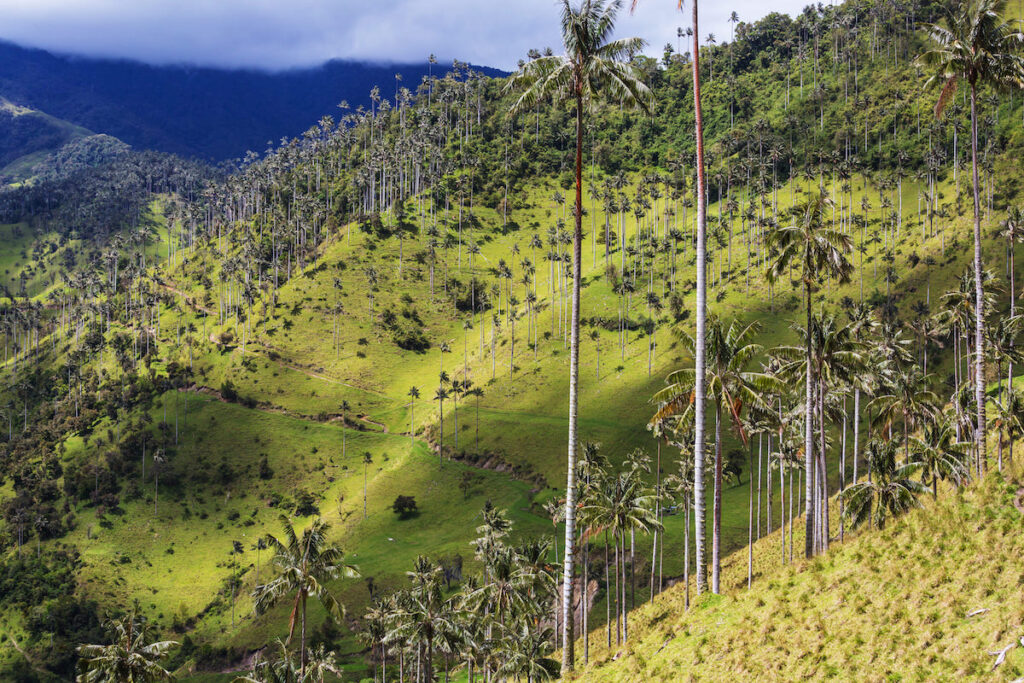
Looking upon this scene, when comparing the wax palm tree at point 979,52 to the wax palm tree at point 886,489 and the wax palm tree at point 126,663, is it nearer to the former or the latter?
the wax palm tree at point 886,489

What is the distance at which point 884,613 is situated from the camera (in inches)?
866

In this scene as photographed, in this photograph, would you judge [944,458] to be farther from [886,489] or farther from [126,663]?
[126,663]

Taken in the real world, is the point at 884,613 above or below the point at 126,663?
above

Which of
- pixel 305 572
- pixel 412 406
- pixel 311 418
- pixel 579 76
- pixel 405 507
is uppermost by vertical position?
pixel 579 76

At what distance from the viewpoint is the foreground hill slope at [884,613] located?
63.5 ft

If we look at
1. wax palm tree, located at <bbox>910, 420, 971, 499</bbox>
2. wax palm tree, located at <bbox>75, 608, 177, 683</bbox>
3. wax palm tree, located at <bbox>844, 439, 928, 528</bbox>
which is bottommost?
wax palm tree, located at <bbox>75, 608, 177, 683</bbox>

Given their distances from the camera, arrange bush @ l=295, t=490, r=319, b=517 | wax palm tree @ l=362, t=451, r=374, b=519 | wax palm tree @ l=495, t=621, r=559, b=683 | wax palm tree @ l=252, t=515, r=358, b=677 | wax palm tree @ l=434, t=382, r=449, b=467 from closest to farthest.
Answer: wax palm tree @ l=252, t=515, r=358, b=677, wax palm tree @ l=495, t=621, r=559, b=683, wax palm tree @ l=362, t=451, r=374, b=519, bush @ l=295, t=490, r=319, b=517, wax palm tree @ l=434, t=382, r=449, b=467

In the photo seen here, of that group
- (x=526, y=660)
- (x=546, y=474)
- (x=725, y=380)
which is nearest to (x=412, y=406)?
(x=546, y=474)

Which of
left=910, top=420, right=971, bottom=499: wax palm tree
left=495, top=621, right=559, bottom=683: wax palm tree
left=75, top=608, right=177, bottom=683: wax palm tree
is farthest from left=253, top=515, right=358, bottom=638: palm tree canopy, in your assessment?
left=910, top=420, right=971, bottom=499: wax palm tree

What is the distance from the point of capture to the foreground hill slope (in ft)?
63.5

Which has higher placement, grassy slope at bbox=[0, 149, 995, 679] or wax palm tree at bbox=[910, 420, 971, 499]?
wax palm tree at bbox=[910, 420, 971, 499]

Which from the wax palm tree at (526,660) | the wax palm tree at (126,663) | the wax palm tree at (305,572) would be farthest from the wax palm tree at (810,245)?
the wax palm tree at (126,663)

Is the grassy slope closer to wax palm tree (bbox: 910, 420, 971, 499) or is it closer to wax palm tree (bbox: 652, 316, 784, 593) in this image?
wax palm tree (bbox: 910, 420, 971, 499)

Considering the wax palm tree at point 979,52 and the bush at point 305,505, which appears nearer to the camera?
the wax palm tree at point 979,52
